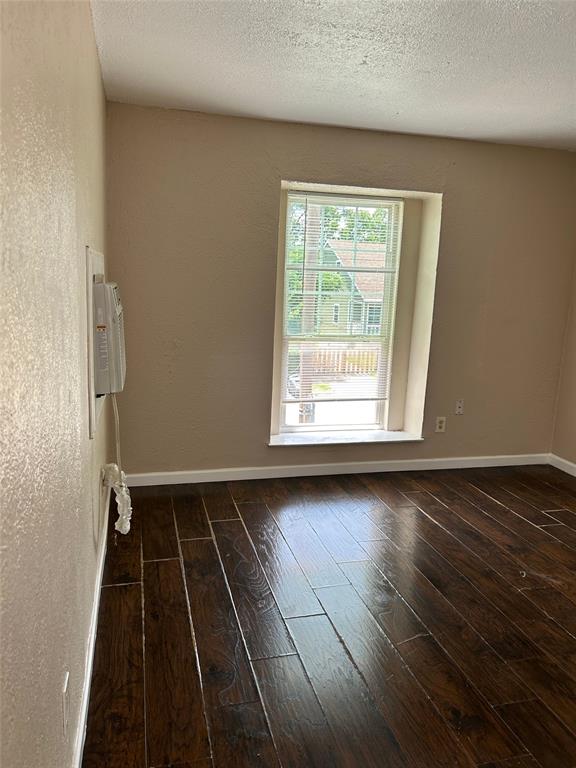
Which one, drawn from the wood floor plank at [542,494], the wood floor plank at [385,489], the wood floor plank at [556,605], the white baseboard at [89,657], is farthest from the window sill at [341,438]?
the wood floor plank at [556,605]

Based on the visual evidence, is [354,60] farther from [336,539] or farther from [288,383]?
[336,539]

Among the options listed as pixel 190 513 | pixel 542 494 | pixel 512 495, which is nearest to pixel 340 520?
pixel 190 513

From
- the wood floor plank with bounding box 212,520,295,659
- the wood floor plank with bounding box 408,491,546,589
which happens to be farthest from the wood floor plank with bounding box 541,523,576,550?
the wood floor plank with bounding box 212,520,295,659

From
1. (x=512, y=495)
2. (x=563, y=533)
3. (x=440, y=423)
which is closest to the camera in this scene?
(x=563, y=533)

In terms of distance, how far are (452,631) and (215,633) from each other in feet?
2.96

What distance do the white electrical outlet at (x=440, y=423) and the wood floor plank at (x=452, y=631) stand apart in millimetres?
1398

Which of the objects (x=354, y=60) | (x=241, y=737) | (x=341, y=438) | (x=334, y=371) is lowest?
(x=241, y=737)

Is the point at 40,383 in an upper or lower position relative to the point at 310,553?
upper

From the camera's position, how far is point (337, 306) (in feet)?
13.1

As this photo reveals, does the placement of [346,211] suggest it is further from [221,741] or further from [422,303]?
[221,741]

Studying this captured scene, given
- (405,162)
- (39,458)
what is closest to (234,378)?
(405,162)

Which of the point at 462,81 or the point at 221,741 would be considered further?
the point at 462,81

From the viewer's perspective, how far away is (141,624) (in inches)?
86.7

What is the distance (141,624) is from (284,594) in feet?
1.97
